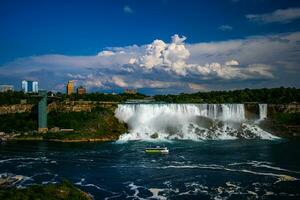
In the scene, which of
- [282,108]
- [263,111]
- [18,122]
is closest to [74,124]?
[18,122]

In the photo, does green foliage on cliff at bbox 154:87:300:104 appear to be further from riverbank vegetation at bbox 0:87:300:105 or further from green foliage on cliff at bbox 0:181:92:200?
green foliage on cliff at bbox 0:181:92:200

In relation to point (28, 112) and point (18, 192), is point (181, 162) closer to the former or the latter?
point (18, 192)

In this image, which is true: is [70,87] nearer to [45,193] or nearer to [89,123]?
[89,123]

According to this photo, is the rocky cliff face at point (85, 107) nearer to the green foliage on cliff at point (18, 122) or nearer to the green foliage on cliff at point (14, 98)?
the green foliage on cliff at point (14, 98)

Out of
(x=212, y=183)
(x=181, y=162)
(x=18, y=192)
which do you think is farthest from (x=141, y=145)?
(x=18, y=192)

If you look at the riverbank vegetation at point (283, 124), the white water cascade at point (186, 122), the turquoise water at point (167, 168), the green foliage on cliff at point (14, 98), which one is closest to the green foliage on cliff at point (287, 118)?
the riverbank vegetation at point (283, 124)

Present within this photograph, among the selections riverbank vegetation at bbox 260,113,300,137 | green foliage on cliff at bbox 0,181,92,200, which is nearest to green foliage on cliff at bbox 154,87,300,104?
riverbank vegetation at bbox 260,113,300,137
